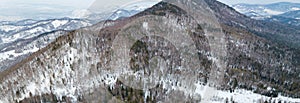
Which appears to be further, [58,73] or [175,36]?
[175,36]

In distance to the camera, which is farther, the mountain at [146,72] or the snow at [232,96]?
the snow at [232,96]

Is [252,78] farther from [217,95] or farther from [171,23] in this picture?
[171,23]

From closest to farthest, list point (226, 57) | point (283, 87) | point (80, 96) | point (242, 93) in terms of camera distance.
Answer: point (80, 96), point (242, 93), point (283, 87), point (226, 57)

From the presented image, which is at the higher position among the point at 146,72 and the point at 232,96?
the point at 146,72

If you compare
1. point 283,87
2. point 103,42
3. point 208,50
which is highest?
point 103,42

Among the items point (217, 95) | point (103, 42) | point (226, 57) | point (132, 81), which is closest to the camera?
point (132, 81)

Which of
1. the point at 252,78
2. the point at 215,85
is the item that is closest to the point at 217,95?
the point at 215,85

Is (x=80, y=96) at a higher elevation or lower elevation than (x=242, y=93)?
higher

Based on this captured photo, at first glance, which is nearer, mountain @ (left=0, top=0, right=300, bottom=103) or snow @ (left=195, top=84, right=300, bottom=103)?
mountain @ (left=0, top=0, right=300, bottom=103)
